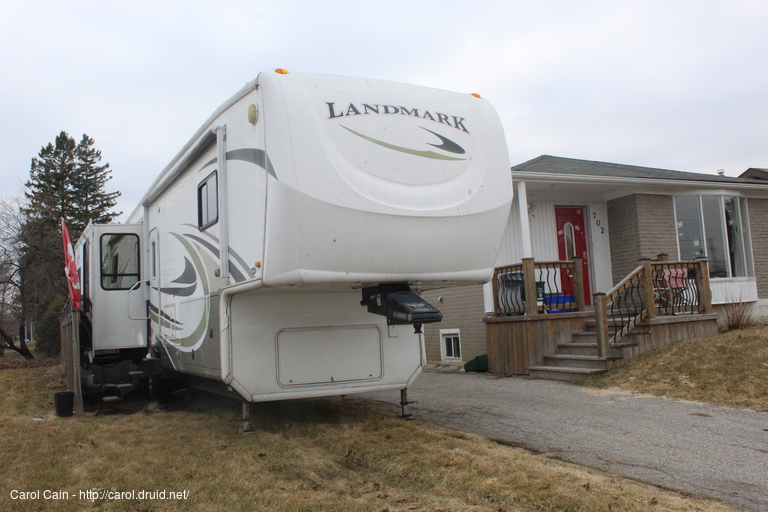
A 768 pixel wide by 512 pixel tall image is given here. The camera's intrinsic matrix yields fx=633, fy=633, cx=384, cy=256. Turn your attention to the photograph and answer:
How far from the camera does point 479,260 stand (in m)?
5.52

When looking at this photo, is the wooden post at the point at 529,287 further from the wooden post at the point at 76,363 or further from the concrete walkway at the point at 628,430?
the wooden post at the point at 76,363

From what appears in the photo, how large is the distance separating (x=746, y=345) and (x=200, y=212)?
7304 mm

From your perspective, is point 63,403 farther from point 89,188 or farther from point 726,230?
point 89,188

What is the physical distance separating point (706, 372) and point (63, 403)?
Answer: 767 cm

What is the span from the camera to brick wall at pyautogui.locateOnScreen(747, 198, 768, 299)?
1379 cm

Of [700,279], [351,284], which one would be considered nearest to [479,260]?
[351,284]

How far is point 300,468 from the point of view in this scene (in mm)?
4691

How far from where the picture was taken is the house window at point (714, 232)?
13117 mm

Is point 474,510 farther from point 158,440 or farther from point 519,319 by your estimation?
point 519,319

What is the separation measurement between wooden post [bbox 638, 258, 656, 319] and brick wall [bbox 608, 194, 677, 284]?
3001 mm

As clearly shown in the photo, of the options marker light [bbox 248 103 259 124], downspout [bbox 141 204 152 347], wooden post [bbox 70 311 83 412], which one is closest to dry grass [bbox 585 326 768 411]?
marker light [bbox 248 103 259 124]

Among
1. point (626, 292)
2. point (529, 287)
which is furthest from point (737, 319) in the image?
point (529, 287)

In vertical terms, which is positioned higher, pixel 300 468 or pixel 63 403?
pixel 63 403

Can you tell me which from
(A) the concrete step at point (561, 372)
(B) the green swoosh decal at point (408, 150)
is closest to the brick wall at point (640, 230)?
(A) the concrete step at point (561, 372)
